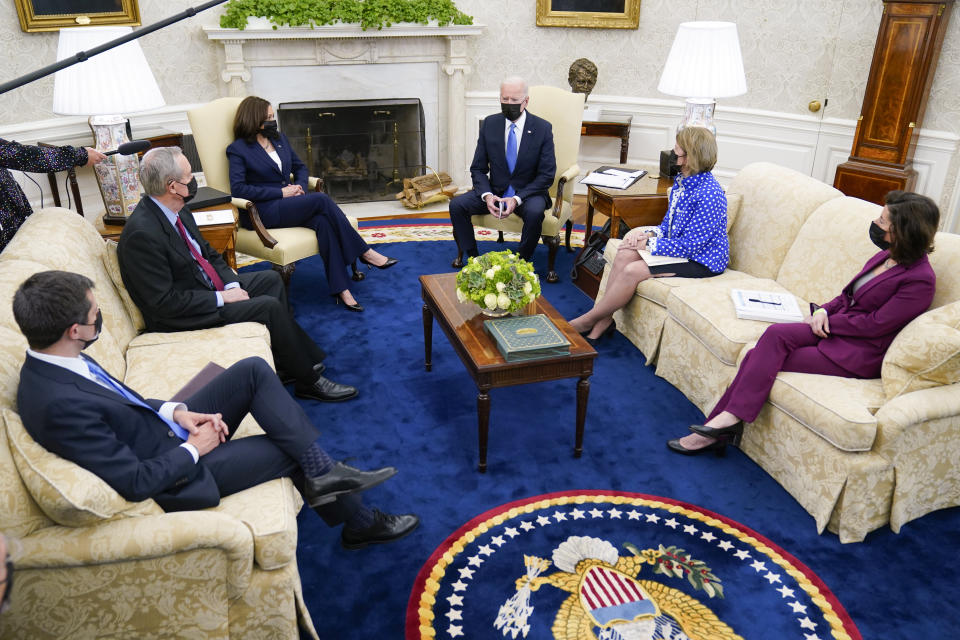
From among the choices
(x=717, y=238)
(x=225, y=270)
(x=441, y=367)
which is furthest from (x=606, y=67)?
(x=225, y=270)

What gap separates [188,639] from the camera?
6.75 feet

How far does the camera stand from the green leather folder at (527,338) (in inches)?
117

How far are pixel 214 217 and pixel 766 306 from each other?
117 inches

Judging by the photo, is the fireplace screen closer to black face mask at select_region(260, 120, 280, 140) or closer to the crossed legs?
black face mask at select_region(260, 120, 280, 140)

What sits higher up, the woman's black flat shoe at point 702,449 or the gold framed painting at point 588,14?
the gold framed painting at point 588,14

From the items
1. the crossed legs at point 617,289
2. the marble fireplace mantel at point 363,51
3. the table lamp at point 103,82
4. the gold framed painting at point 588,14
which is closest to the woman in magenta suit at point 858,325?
the crossed legs at point 617,289

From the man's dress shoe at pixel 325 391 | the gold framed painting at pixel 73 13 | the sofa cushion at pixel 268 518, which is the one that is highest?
the gold framed painting at pixel 73 13

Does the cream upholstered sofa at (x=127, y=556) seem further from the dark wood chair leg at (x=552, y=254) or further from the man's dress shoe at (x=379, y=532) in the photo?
the dark wood chair leg at (x=552, y=254)

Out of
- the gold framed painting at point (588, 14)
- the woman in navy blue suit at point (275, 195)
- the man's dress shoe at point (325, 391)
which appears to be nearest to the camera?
the man's dress shoe at point (325, 391)

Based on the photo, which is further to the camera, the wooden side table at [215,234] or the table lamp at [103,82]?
the wooden side table at [215,234]

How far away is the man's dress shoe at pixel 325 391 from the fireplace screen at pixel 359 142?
11.4 feet

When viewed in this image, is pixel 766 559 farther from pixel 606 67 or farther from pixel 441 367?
pixel 606 67

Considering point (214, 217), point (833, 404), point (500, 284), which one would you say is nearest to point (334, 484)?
point (500, 284)

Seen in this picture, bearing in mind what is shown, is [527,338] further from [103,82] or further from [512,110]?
[103,82]
